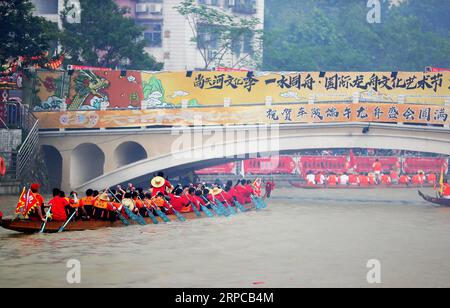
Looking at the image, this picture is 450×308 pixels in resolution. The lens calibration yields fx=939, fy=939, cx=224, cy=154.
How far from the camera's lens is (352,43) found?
94.6 meters

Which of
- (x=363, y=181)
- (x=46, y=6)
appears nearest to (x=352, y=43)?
(x=363, y=181)

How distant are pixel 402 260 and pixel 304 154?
1794 inches

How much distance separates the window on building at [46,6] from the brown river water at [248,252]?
3437 cm

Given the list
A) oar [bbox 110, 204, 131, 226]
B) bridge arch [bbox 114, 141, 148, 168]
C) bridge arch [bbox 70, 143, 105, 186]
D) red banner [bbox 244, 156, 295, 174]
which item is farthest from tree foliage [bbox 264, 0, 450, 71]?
oar [bbox 110, 204, 131, 226]

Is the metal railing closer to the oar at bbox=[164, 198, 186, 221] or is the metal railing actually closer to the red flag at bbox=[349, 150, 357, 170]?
the oar at bbox=[164, 198, 186, 221]

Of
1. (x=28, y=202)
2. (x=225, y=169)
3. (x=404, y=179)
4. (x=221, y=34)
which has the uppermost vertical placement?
(x=221, y=34)

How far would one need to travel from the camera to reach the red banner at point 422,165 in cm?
7338

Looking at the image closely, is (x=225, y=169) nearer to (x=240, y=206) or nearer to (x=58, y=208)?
(x=240, y=206)

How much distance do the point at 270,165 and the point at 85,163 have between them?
19708 mm

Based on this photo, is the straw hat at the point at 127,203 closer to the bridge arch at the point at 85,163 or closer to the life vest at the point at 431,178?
the bridge arch at the point at 85,163

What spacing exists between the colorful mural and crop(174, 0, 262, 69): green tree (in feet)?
68.3

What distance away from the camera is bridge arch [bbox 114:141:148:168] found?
55.1 m

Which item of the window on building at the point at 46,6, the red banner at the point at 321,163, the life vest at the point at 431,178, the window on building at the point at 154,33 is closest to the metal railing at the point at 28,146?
the red banner at the point at 321,163
